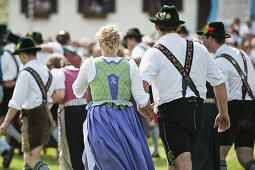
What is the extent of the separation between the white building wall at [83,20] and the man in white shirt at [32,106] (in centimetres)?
1500

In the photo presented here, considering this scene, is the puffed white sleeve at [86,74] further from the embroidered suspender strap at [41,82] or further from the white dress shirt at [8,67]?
the white dress shirt at [8,67]

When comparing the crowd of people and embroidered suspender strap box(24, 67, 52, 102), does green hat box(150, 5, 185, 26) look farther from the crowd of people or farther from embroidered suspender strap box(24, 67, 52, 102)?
embroidered suspender strap box(24, 67, 52, 102)

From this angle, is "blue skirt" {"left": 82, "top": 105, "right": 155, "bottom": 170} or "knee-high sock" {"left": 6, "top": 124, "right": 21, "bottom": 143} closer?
"blue skirt" {"left": 82, "top": 105, "right": 155, "bottom": 170}

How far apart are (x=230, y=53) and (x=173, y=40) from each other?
4.12ft

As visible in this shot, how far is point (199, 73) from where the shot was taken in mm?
6078

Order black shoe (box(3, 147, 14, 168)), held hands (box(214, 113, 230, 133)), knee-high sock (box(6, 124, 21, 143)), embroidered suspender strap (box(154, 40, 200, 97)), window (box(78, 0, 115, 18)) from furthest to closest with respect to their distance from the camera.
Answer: window (box(78, 0, 115, 18)), knee-high sock (box(6, 124, 21, 143)), black shoe (box(3, 147, 14, 168)), held hands (box(214, 113, 230, 133)), embroidered suspender strap (box(154, 40, 200, 97))

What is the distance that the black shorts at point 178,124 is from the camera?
594cm

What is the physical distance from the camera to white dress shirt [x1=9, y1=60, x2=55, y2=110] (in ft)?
23.4

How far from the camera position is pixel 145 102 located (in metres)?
6.07

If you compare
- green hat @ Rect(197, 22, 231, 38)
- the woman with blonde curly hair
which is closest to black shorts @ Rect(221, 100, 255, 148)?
green hat @ Rect(197, 22, 231, 38)

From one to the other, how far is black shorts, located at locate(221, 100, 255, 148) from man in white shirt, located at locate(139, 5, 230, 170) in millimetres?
1120

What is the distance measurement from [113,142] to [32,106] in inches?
72.1

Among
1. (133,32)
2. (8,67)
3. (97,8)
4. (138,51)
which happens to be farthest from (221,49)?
(97,8)

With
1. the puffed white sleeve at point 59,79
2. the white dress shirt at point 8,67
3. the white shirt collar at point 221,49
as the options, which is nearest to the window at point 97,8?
the white dress shirt at point 8,67
